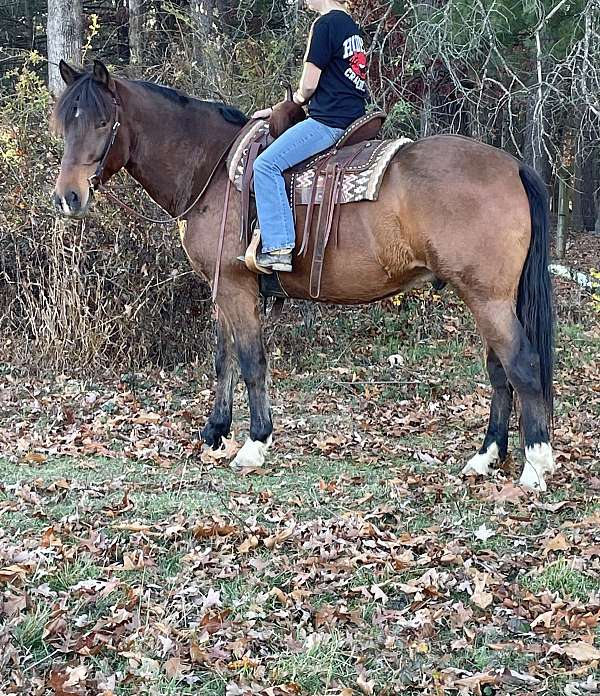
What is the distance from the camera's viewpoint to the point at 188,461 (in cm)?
595

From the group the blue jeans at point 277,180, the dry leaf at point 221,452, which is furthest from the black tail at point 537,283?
the dry leaf at point 221,452

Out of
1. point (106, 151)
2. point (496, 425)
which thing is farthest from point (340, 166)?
point (496, 425)

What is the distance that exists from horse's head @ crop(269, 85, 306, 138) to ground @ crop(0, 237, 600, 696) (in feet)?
7.87

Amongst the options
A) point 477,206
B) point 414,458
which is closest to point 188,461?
point 414,458

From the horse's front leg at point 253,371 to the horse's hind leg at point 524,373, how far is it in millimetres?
1614

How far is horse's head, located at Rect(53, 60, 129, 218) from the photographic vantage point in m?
5.39

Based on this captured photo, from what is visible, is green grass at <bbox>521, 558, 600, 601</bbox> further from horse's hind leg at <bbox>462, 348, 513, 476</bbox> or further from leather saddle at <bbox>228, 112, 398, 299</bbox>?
leather saddle at <bbox>228, 112, 398, 299</bbox>

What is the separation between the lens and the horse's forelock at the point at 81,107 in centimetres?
539

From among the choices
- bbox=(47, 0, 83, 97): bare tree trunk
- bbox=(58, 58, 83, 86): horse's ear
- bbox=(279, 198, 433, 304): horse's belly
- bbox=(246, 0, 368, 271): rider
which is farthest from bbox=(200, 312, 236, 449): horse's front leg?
bbox=(47, 0, 83, 97): bare tree trunk

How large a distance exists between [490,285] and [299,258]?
4.43ft

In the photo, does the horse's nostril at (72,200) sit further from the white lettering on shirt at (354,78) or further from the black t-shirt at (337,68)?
the white lettering on shirt at (354,78)

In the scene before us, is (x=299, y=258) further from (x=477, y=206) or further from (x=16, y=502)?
(x=16, y=502)

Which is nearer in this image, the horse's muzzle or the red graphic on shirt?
the red graphic on shirt

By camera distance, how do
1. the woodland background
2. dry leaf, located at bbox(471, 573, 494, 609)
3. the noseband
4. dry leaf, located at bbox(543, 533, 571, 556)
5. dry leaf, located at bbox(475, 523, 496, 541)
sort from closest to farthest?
dry leaf, located at bbox(471, 573, 494, 609), dry leaf, located at bbox(543, 533, 571, 556), dry leaf, located at bbox(475, 523, 496, 541), the noseband, the woodland background
